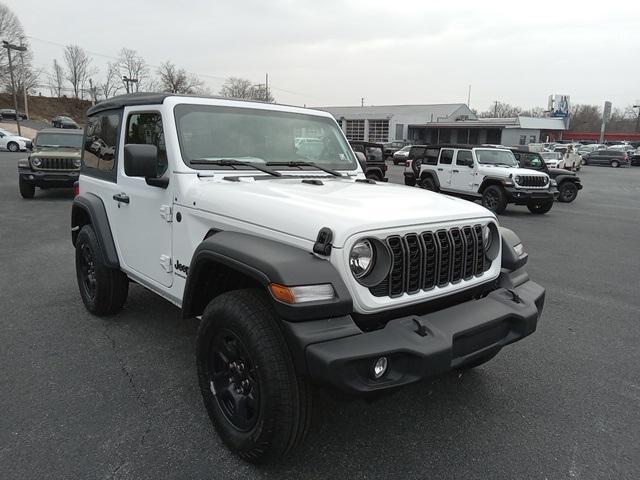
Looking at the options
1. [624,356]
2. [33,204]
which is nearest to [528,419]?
[624,356]

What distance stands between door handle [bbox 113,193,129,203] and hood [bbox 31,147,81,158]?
974 centimetres

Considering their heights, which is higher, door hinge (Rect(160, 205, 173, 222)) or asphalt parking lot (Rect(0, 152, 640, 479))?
door hinge (Rect(160, 205, 173, 222))

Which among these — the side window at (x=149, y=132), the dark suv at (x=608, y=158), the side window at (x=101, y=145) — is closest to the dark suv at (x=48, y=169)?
the side window at (x=101, y=145)

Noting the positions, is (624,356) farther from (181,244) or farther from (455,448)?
(181,244)

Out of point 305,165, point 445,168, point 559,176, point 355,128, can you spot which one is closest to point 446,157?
point 445,168

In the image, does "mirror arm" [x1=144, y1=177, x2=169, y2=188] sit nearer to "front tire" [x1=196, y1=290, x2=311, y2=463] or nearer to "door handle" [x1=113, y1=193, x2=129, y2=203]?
"door handle" [x1=113, y1=193, x2=129, y2=203]

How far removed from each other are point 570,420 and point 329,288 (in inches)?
77.8

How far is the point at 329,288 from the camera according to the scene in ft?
6.95

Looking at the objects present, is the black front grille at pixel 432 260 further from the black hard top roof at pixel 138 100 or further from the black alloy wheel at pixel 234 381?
the black hard top roof at pixel 138 100

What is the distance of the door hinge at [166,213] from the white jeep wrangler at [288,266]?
1 centimetres

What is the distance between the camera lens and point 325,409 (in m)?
3.03

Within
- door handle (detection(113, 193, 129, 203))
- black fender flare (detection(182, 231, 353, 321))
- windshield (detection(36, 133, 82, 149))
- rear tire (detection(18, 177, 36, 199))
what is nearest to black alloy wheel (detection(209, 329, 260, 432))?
black fender flare (detection(182, 231, 353, 321))

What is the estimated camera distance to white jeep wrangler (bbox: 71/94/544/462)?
2.10m

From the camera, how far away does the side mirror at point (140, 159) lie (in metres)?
2.86
